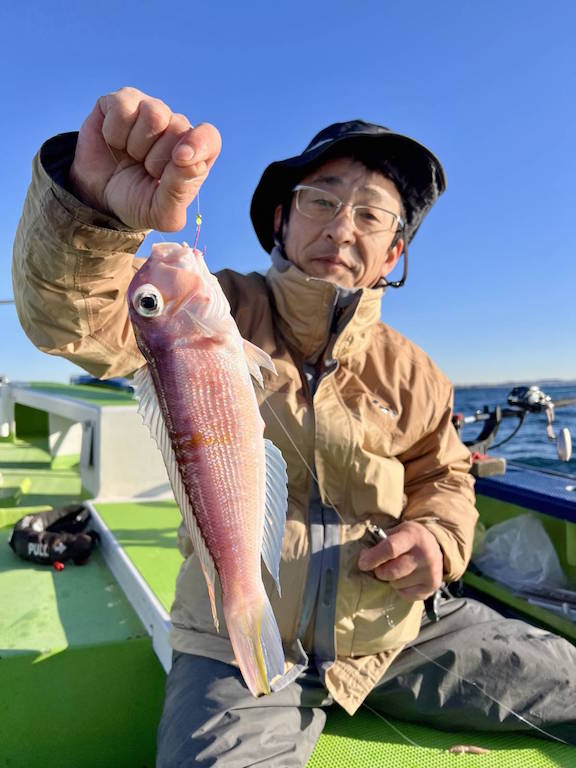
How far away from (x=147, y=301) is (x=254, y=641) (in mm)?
894

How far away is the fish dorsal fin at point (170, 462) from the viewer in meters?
1.43

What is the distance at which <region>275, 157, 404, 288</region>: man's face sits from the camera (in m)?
2.33

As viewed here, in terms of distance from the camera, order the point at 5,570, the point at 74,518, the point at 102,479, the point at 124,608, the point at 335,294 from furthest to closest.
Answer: the point at 102,479, the point at 74,518, the point at 5,570, the point at 124,608, the point at 335,294

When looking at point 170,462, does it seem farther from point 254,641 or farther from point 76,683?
point 76,683

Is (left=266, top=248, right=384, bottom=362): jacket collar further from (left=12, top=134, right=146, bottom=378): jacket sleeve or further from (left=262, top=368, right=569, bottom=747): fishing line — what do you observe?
(left=12, top=134, right=146, bottom=378): jacket sleeve

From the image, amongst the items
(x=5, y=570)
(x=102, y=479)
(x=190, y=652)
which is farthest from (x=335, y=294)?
(x=102, y=479)

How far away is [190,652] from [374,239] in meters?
1.79

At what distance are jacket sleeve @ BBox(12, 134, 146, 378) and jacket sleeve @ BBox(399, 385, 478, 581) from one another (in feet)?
4.45

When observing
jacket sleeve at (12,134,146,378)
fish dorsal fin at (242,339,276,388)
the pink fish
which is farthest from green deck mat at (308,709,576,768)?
jacket sleeve at (12,134,146,378)

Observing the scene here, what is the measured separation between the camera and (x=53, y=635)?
2.73m

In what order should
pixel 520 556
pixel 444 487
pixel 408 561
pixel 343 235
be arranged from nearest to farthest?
pixel 408 561 < pixel 343 235 < pixel 444 487 < pixel 520 556

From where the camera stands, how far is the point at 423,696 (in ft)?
7.24

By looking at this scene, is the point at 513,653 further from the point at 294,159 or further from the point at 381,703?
the point at 294,159

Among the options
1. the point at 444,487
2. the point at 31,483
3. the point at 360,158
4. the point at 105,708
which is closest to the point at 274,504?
the point at 444,487
